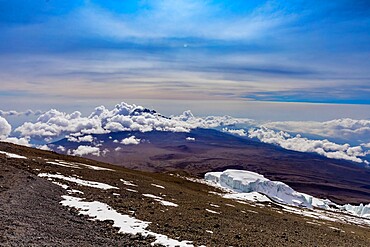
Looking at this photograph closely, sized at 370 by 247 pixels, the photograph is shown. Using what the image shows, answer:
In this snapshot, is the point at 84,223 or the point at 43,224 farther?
the point at 84,223

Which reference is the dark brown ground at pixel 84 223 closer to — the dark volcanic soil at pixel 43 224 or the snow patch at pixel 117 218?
the dark volcanic soil at pixel 43 224

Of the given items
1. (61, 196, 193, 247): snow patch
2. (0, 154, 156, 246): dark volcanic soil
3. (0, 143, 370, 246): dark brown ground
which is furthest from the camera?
(61, 196, 193, 247): snow patch

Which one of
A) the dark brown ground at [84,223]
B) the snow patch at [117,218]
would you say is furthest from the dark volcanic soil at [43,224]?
the snow patch at [117,218]

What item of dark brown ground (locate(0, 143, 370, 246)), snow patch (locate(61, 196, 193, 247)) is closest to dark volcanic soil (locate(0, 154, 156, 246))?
dark brown ground (locate(0, 143, 370, 246))

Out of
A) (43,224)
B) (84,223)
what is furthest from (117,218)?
(43,224)

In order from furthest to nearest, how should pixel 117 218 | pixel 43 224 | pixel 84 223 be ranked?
1. pixel 117 218
2. pixel 84 223
3. pixel 43 224

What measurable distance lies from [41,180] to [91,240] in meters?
17.6

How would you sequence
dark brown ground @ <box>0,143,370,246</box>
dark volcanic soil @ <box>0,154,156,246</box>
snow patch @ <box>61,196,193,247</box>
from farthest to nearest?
snow patch @ <box>61,196,193,247</box>, dark brown ground @ <box>0,143,370,246</box>, dark volcanic soil @ <box>0,154,156,246</box>

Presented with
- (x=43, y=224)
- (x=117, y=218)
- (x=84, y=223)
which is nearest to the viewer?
(x=43, y=224)

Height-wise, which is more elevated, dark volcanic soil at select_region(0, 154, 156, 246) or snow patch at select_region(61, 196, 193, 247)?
dark volcanic soil at select_region(0, 154, 156, 246)

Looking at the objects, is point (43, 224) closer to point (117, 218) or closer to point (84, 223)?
point (84, 223)

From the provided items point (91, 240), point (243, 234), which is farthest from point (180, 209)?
point (91, 240)

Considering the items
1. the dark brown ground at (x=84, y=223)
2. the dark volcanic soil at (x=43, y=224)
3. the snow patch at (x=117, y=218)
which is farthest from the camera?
the snow patch at (x=117, y=218)

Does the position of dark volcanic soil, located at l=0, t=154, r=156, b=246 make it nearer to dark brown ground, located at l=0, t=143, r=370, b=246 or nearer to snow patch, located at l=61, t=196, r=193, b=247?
dark brown ground, located at l=0, t=143, r=370, b=246
